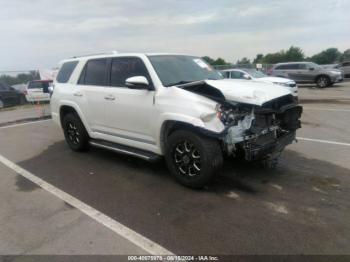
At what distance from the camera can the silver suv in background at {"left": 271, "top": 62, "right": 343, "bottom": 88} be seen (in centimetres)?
2044

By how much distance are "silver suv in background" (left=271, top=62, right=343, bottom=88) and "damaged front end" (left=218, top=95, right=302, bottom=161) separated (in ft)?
57.7

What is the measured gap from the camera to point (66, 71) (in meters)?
6.84

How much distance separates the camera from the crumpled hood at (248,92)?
4.24 m

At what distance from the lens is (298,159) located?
228 inches

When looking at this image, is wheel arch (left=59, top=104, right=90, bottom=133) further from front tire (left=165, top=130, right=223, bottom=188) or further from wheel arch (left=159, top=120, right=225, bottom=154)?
front tire (left=165, top=130, right=223, bottom=188)

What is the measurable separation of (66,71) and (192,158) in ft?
12.6

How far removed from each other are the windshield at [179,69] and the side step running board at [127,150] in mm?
1135

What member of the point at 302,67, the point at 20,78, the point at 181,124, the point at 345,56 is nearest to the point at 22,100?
the point at 20,78

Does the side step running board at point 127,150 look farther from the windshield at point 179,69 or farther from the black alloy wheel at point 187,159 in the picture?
the windshield at point 179,69

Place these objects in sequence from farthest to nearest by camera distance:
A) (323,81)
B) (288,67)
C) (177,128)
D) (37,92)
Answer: (288,67)
(323,81)
(37,92)
(177,128)

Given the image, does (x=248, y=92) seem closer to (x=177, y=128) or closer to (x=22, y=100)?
(x=177, y=128)

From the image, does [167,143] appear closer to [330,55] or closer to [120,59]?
[120,59]

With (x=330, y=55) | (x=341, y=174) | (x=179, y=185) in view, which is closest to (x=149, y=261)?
(x=179, y=185)

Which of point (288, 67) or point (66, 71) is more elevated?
point (66, 71)
